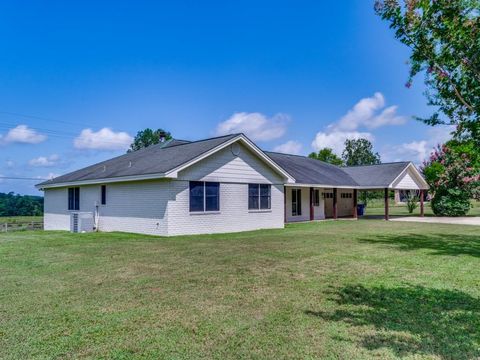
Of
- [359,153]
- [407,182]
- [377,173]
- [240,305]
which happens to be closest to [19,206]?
[377,173]

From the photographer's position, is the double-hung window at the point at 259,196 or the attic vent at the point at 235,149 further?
the double-hung window at the point at 259,196

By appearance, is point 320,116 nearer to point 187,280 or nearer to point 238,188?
point 238,188

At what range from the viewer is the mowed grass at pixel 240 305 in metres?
3.88

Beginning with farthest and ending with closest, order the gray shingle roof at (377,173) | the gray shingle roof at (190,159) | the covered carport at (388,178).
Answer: the gray shingle roof at (377,173), the covered carport at (388,178), the gray shingle roof at (190,159)

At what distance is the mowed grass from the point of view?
3877 mm

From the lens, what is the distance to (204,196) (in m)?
15.2

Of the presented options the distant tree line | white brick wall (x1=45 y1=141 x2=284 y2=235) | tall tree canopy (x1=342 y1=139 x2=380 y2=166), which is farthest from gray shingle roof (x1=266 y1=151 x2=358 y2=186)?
tall tree canopy (x1=342 y1=139 x2=380 y2=166)

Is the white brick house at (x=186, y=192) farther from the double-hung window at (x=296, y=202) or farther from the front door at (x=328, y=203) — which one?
the front door at (x=328, y=203)

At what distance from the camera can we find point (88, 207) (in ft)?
61.1

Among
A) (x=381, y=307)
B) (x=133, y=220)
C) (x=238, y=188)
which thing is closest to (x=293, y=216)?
(x=238, y=188)

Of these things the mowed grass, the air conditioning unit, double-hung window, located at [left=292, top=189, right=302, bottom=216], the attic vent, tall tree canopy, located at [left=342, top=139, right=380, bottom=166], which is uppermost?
tall tree canopy, located at [left=342, top=139, right=380, bottom=166]

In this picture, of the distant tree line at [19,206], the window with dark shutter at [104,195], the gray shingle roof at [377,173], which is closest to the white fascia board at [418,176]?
the gray shingle roof at [377,173]

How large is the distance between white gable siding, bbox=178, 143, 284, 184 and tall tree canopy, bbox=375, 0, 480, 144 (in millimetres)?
8202

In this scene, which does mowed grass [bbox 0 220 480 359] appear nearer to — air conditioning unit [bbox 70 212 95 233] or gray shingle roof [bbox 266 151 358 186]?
air conditioning unit [bbox 70 212 95 233]
